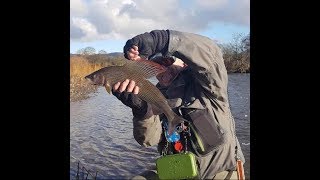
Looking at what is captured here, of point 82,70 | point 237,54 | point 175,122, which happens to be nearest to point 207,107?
point 175,122

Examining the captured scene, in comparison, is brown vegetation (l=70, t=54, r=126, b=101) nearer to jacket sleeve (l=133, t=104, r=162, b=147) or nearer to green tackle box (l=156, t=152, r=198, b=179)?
jacket sleeve (l=133, t=104, r=162, b=147)

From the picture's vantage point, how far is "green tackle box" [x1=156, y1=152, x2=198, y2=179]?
2.54 meters

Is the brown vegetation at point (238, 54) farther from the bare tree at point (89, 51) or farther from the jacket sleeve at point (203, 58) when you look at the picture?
the bare tree at point (89, 51)

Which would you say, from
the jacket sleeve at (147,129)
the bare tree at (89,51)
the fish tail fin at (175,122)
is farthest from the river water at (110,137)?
the bare tree at (89,51)

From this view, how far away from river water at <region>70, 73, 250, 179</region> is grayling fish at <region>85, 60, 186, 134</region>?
0.08 m

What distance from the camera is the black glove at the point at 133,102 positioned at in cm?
258

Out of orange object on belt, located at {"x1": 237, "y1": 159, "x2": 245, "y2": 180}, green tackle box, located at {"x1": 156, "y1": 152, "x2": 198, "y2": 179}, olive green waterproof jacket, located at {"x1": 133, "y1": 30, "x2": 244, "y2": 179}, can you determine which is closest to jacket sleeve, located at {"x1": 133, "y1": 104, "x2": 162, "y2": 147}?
olive green waterproof jacket, located at {"x1": 133, "y1": 30, "x2": 244, "y2": 179}

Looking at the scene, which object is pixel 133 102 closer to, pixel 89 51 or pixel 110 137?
pixel 110 137

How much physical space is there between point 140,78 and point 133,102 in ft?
0.46

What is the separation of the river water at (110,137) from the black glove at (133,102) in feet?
0.11
